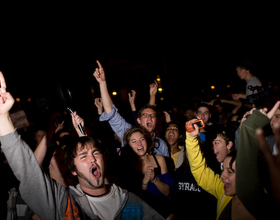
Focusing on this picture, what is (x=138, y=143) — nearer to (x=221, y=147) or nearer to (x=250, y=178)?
(x=221, y=147)

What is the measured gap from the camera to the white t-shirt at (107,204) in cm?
184

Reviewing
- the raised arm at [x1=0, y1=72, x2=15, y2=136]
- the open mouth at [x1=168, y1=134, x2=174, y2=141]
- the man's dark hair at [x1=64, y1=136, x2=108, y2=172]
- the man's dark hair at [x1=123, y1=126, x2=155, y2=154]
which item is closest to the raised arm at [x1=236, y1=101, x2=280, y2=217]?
the man's dark hair at [x1=64, y1=136, x2=108, y2=172]

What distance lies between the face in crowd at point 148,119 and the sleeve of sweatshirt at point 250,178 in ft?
8.08

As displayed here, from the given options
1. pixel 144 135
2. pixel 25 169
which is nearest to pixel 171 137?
pixel 144 135

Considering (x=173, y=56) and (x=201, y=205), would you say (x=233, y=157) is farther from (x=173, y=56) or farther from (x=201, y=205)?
(x=173, y=56)

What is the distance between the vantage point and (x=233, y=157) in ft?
6.30

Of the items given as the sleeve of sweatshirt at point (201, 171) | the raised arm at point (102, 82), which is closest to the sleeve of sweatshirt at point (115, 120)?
the raised arm at point (102, 82)

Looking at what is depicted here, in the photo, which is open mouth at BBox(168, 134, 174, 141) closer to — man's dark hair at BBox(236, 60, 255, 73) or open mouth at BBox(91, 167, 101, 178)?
open mouth at BBox(91, 167, 101, 178)

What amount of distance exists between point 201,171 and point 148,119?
5.42ft

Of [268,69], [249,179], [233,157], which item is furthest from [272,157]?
[268,69]

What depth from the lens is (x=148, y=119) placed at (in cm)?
375

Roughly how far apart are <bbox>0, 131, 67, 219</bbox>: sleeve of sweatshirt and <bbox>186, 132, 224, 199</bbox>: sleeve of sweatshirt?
1671 mm

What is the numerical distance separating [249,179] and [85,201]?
157cm

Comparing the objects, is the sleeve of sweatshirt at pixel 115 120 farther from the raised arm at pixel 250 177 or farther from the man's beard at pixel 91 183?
the raised arm at pixel 250 177
